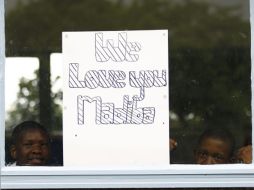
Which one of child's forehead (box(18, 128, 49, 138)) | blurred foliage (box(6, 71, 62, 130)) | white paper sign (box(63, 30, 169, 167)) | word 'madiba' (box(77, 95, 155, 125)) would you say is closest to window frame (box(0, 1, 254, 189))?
white paper sign (box(63, 30, 169, 167))

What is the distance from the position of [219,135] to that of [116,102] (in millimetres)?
838

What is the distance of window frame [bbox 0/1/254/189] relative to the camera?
3.02 meters

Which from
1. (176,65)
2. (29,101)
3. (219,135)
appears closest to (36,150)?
(176,65)

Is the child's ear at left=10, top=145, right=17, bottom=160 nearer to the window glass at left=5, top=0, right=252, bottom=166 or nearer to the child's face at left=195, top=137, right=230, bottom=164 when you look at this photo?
the window glass at left=5, top=0, right=252, bottom=166

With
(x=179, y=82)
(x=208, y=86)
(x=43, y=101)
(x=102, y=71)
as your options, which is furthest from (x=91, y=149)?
(x=43, y=101)

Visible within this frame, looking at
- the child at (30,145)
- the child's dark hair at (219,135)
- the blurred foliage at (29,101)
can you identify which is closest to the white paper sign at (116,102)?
the child at (30,145)

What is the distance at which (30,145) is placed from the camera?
11.1 feet

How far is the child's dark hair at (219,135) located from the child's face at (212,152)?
3 cm

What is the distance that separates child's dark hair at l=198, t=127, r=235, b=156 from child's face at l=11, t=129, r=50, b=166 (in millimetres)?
828

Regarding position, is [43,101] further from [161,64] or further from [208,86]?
[161,64]

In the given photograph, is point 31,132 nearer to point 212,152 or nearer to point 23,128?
point 23,128

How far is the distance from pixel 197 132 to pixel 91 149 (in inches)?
36.7

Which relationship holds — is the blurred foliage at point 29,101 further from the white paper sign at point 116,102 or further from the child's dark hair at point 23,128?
the white paper sign at point 116,102

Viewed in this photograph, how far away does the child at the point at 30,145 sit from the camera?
3.18m
